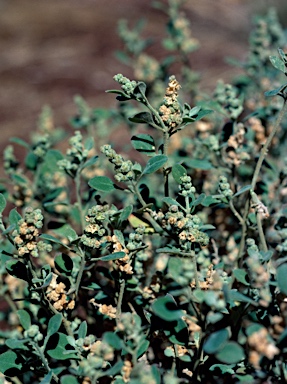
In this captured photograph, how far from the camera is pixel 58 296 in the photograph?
2.78ft

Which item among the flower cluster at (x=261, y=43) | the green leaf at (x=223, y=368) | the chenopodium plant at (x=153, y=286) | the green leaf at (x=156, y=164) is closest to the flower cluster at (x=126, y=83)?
the chenopodium plant at (x=153, y=286)

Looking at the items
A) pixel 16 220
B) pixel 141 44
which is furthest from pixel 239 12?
pixel 16 220

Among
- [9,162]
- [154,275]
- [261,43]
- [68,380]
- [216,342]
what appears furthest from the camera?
[261,43]

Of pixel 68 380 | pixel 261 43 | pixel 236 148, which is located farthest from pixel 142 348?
pixel 261 43

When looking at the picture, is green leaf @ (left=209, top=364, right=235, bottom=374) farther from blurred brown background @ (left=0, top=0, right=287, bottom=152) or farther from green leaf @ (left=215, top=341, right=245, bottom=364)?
blurred brown background @ (left=0, top=0, right=287, bottom=152)

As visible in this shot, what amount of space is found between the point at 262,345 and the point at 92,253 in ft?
1.48

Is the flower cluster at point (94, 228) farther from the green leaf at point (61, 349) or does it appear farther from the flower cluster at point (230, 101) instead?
the flower cluster at point (230, 101)

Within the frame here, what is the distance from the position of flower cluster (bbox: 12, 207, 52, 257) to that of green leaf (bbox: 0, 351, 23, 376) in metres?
0.18

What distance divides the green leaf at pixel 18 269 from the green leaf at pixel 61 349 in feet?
0.34

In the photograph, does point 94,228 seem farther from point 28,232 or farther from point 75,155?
point 75,155

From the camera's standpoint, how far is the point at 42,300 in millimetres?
845

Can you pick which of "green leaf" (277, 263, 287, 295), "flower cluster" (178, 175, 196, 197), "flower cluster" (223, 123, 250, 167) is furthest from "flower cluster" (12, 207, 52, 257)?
"flower cluster" (223, 123, 250, 167)

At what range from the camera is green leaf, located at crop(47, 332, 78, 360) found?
83 cm

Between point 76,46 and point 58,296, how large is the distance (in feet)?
11.8
